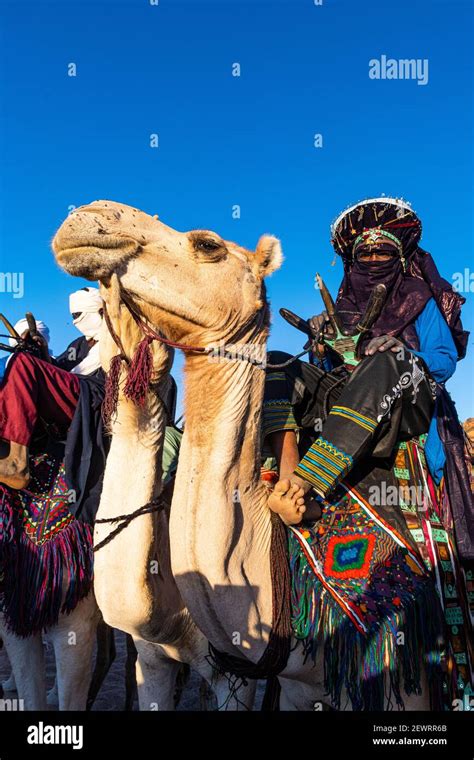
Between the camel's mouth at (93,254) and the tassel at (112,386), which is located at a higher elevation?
the camel's mouth at (93,254)

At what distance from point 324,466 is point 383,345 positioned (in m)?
0.61

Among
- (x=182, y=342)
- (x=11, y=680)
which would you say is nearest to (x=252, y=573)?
(x=182, y=342)

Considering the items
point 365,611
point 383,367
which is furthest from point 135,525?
point 383,367

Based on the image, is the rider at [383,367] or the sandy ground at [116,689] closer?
the rider at [383,367]

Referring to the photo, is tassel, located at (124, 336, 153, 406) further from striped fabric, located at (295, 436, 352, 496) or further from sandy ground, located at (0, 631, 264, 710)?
sandy ground, located at (0, 631, 264, 710)

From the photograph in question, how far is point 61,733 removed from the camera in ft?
11.0

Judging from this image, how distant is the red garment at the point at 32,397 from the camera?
440cm

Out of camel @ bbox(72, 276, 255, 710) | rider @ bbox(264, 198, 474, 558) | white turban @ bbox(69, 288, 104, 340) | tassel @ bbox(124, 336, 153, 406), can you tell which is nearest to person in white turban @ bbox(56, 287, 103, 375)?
white turban @ bbox(69, 288, 104, 340)

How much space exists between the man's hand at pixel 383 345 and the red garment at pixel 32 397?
2.17 metres

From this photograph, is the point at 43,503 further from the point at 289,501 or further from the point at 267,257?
the point at 267,257

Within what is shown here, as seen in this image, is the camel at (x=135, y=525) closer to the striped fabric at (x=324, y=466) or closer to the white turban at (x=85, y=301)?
the striped fabric at (x=324, y=466)

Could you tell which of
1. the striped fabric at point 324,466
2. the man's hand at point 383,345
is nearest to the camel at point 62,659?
the striped fabric at point 324,466

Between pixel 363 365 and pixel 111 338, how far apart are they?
3.64ft

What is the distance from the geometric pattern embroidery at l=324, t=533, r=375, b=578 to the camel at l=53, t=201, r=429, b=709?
0.91ft
